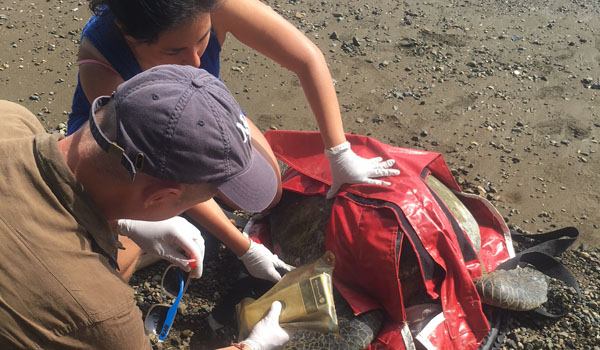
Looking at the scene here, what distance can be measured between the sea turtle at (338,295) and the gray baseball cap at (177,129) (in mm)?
1044

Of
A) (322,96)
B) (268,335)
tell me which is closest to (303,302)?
(268,335)

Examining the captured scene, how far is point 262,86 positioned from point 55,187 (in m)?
2.73

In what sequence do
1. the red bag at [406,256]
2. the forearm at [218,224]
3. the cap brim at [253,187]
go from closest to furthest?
the cap brim at [253,187] < the red bag at [406,256] < the forearm at [218,224]

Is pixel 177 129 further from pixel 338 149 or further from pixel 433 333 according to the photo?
pixel 433 333

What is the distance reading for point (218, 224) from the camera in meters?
2.24

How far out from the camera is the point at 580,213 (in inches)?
113

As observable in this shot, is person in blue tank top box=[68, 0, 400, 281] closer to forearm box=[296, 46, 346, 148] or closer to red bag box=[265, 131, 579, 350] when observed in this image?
forearm box=[296, 46, 346, 148]

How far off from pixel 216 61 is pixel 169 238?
899mm

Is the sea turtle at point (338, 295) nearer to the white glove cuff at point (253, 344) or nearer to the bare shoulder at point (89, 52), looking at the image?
the white glove cuff at point (253, 344)

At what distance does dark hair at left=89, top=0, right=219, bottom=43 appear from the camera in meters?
1.53

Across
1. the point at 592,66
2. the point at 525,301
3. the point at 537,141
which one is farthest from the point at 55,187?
the point at 592,66

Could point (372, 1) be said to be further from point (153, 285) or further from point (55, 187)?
point (55, 187)

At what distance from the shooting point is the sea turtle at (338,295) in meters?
2.02

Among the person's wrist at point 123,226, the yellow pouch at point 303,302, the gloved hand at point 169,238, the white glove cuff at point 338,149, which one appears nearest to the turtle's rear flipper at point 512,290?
the yellow pouch at point 303,302
